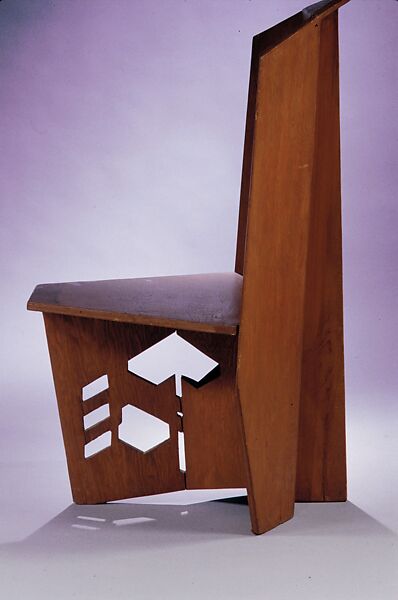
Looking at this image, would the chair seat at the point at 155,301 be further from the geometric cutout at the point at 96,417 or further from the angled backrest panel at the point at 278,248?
the geometric cutout at the point at 96,417

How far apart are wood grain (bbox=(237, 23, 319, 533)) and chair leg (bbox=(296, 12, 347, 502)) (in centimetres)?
8

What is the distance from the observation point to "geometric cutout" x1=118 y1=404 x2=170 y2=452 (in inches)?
97.9

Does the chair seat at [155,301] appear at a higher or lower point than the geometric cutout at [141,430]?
higher

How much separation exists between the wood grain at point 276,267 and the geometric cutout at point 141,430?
49cm

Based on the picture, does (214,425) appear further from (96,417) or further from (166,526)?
(96,417)

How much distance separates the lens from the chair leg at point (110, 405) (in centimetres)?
215

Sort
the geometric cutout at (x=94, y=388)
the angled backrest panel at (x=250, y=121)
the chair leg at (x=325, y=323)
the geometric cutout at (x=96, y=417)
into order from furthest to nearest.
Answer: the geometric cutout at (x=94, y=388) < the geometric cutout at (x=96, y=417) < the angled backrest panel at (x=250, y=121) < the chair leg at (x=325, y=323)

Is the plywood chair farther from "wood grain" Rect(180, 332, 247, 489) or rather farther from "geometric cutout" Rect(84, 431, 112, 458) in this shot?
"geometric cutout" Rect(84, 431, 112, 458)

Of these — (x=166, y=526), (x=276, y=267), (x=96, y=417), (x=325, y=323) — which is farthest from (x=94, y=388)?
(x=276, y=267)

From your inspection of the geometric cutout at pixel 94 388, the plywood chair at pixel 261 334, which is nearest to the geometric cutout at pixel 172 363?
the geometric cutout at pixel 94 388

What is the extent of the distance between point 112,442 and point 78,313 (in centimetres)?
35

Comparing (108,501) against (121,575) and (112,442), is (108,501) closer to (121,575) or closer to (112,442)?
(112,442)

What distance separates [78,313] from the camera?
198 centimetres

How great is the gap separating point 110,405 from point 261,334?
43 cm
